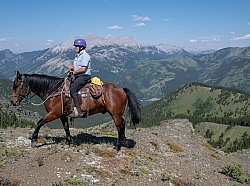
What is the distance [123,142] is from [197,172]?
16.7ft

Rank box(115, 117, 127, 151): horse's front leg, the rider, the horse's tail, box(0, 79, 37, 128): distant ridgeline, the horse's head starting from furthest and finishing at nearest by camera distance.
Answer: box(0, 79, 37, 128): distant ridgeline < the horse's tail < box(115, 117, 127, 151): horse's front leg < the horse's head < the rider

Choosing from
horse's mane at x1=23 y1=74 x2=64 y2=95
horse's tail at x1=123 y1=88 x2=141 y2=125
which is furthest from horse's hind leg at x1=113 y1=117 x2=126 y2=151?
horse's mane at x1=23 y1=74 x2=64 y2=95

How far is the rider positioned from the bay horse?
1.54 ft

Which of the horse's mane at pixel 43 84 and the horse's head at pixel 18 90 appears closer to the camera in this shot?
the horse's head at pixel 18 90

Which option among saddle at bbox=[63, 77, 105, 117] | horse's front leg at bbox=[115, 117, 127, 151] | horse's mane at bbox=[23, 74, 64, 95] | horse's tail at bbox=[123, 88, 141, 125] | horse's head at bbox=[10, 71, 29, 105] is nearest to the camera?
horse's head at bbox=[10, 71, 29, 105]

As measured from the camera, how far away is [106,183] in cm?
1343

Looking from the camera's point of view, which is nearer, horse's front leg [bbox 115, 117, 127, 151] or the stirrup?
the stirrup

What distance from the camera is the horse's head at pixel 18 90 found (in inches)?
650

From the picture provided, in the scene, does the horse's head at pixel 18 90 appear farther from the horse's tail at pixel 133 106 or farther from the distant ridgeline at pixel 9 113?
the horse's tail at pixel 133 106

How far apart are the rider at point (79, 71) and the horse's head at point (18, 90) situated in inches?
111

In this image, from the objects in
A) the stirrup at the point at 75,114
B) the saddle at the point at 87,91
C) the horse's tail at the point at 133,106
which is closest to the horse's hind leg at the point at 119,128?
the horse's tail at the point at 133,106

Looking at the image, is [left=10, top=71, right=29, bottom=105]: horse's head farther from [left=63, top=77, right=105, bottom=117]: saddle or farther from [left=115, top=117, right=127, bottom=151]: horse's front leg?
[left=115, top=117, right=127, bottom=151]: horse's front leg

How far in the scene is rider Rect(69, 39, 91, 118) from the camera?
16.3 m

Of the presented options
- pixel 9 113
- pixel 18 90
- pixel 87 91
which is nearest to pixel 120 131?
pixel 87 91
